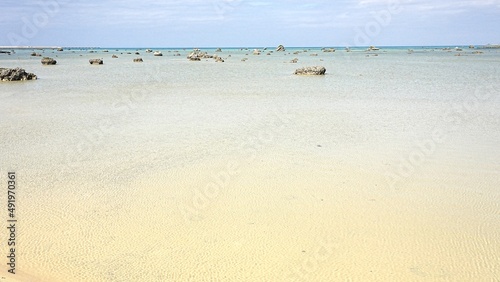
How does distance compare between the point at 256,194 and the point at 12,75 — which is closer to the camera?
the point at 256,194

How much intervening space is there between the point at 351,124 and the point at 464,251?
7.43m

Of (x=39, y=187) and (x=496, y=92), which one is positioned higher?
(x=39, y=187)

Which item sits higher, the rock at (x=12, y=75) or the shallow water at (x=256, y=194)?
the rock at (x=12, y=75)

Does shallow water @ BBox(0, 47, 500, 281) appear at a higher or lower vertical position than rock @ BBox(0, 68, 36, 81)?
lower

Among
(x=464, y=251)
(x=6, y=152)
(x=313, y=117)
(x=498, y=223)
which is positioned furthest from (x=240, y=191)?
(x=313, y=117)

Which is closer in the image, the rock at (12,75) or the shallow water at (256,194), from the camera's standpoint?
the shallow water at (256,194)

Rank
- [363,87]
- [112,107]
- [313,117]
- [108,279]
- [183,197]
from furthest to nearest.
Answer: [363,87] → [112,107] → [313,117] → [183,197] → [108,279]

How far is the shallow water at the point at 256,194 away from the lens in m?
4.69

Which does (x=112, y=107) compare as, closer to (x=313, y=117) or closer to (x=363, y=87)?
(x=313, y=117)

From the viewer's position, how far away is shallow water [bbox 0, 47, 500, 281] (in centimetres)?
469

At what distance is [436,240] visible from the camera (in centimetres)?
517

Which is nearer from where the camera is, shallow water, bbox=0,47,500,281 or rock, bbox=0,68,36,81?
shallow water, bbox=0,47,500,281

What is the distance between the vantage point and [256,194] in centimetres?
676

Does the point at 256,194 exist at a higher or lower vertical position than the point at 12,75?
lower
